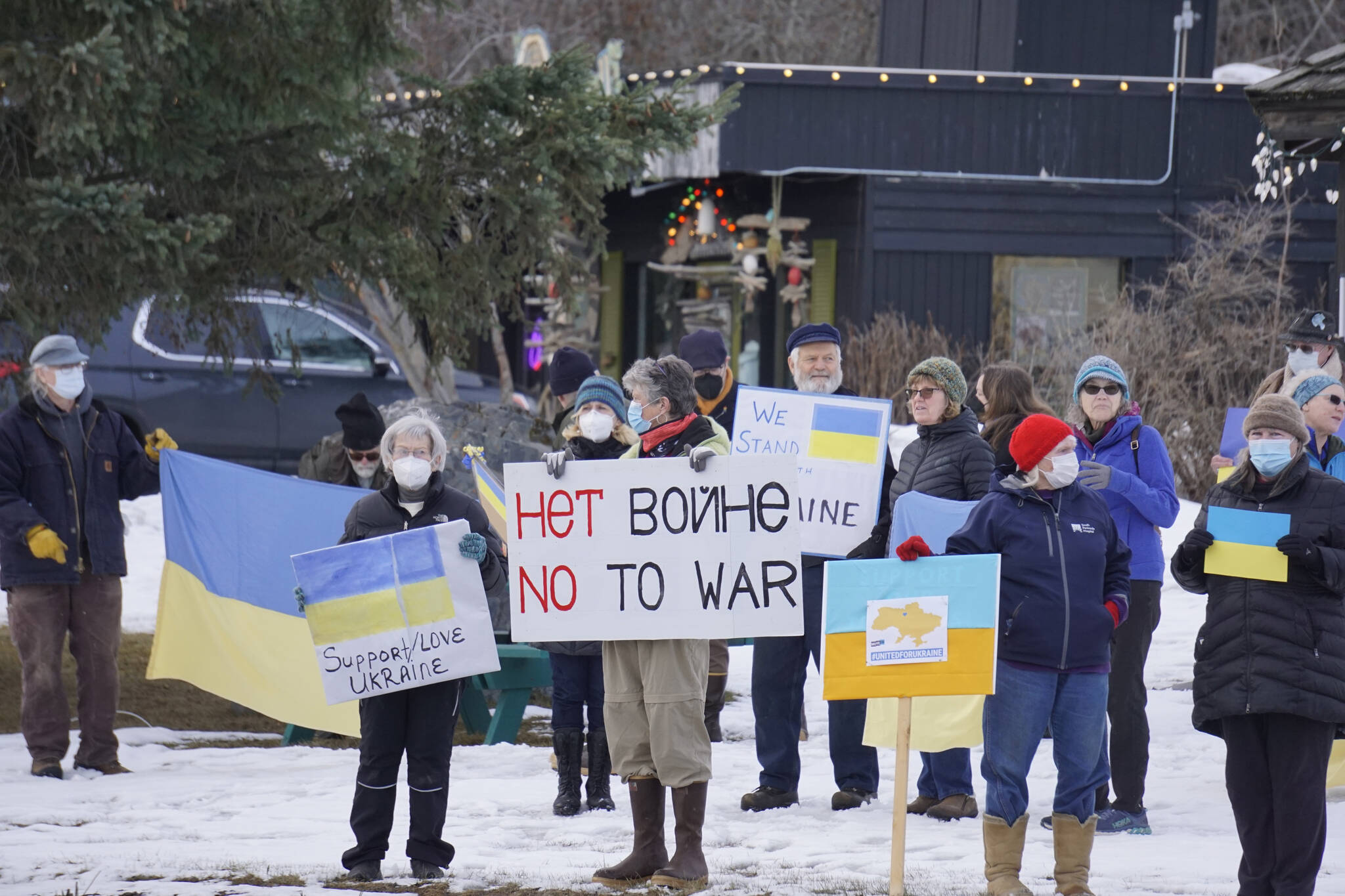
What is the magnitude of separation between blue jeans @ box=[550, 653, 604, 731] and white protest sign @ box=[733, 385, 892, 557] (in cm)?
110

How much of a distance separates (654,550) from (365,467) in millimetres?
3563

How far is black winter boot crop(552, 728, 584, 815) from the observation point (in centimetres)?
724

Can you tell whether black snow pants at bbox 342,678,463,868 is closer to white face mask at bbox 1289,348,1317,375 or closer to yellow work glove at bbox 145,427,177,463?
yellow work glove at bbox 145,427,177,463

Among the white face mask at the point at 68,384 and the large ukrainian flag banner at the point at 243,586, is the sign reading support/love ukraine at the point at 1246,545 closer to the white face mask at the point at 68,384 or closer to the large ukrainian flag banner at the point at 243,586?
the large ukrainian flag banner at the point at 243,586

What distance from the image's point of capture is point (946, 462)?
23.5ft

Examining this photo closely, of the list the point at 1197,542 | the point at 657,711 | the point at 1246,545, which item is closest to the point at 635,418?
the point at 657,711

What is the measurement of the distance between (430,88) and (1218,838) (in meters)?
6.26

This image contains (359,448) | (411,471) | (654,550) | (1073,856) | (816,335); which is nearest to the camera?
(1073,856)

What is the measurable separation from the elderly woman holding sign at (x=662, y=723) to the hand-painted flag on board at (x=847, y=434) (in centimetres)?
147

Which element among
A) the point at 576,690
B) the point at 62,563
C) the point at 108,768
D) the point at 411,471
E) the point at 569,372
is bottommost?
the point at 108,768

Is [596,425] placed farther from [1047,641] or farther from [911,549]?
[1047,641]

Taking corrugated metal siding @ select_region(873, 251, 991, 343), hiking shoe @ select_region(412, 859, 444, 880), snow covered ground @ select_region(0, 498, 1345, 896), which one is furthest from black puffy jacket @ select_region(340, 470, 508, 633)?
corrugated metal siding @ select_region(873, 251, 991, 343)

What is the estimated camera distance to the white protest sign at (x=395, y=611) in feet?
20.6

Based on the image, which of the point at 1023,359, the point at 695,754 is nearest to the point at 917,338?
the point at 1023,359
